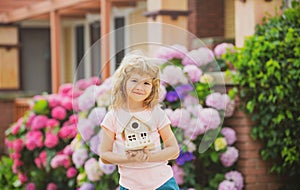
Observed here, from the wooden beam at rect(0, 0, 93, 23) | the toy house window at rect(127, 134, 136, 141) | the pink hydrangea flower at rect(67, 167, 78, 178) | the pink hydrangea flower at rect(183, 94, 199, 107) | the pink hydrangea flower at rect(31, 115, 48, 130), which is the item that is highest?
the wooden beam at rect(0, 0, 93, 23)

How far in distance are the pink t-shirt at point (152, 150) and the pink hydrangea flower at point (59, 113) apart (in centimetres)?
423

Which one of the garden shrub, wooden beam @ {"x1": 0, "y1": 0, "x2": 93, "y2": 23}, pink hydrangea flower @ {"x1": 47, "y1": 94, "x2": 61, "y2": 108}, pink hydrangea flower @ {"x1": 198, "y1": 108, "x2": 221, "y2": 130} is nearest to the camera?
pink hydrangea flower @ {"x1": 198, "y1": 108, "x2": 221, "y2": 130}

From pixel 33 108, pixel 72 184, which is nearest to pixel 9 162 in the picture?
Answer: pixel 33 108

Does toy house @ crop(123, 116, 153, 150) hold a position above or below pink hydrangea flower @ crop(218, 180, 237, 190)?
above

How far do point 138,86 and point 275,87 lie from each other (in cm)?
277

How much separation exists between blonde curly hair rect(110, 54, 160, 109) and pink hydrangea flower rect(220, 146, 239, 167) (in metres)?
2.76

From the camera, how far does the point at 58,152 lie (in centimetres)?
779

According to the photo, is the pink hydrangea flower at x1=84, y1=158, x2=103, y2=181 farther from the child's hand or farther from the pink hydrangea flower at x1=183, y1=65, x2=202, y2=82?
the child's hand

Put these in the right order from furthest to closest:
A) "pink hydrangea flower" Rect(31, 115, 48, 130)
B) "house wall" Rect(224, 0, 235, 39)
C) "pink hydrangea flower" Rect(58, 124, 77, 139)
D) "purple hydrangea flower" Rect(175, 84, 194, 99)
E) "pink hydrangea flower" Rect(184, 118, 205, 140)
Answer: "house wall" Rect(224, 0, 235, 39)
"pink hydrangea flower" Rect(31, 115, 48, 130)
"pink hydrangea flower" Rect(58, 124, 77, 139)
"pink hydrangea flower" Rect(184, 118, 205, 140)
"purple hydrangea flower" Rect(175, 84, 194, 99)

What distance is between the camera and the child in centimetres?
352

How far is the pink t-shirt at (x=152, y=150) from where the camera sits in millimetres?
3551

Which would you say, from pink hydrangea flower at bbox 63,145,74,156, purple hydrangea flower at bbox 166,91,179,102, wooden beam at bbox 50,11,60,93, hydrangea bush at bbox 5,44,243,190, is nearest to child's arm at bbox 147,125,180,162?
hydrangea bush at bbox 5,44,243,190

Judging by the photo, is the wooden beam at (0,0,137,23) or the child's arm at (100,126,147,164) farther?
the wooden beam at (0,0,137,23)

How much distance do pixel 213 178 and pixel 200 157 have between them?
249 mm
